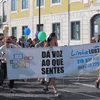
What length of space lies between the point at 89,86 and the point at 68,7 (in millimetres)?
15941

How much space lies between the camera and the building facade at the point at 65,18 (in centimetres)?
2158

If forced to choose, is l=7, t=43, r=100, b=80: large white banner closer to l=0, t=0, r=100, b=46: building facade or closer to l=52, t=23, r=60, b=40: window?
l=0, t=0, r=100, b=46: building facade

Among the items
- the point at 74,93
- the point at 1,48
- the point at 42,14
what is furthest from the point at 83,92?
the point at 42,14

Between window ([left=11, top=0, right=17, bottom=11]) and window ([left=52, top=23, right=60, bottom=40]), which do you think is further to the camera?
window ([left=11, top=0, right=17, bottom=11])

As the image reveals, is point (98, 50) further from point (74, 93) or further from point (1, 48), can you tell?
point (1, 48)

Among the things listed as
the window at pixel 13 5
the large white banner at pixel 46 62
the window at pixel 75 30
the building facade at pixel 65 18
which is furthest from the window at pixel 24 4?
the large white banner at pixel 46 62

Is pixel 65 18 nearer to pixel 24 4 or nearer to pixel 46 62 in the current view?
pixel 24 4

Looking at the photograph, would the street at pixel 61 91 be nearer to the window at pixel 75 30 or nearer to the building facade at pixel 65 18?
the building facade at pixel 65 18

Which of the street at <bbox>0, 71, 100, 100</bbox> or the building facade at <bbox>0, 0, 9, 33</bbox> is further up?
the building facade at <bbox>0, 0, 9, 33</bbox>

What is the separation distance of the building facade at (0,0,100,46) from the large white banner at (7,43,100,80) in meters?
13.8

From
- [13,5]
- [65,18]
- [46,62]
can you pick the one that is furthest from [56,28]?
[46,62]

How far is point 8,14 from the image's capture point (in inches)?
1273

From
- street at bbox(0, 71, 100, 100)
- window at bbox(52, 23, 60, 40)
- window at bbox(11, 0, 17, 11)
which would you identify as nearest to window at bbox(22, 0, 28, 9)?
window at bbox(11, 0, 17, 11)

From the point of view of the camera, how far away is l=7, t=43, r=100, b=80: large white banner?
710 cm
